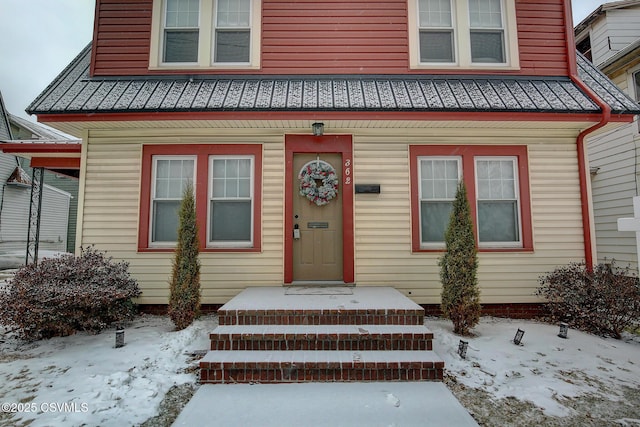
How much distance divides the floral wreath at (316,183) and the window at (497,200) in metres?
2.36

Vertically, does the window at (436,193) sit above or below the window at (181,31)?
below

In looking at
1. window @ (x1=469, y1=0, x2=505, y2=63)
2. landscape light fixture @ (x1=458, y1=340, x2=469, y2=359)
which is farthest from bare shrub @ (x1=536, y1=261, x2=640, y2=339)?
window @ (x1=469, y1=0, x2=505, y2=63)

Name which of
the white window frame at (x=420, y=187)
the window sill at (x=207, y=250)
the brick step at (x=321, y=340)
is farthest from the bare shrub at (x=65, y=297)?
the white window frame at (x=420, y=187)

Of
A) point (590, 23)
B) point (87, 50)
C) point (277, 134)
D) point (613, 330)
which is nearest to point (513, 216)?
point (613, 330)

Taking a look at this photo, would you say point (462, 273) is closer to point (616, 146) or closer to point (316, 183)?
point (316, 183)

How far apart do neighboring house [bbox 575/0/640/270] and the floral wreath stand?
250 inches

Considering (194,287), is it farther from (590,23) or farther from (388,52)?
(590,23)

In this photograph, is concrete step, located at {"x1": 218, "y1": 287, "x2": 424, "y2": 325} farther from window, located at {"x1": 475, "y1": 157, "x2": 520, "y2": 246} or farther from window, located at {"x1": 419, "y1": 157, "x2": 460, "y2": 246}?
window, located at {"x1": 475, "y1": 157, "x2": 520, "y2": 246}

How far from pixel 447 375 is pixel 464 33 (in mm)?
5295

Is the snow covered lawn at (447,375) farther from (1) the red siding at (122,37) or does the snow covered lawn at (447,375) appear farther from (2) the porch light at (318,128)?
(1) the red siding at (122,37)

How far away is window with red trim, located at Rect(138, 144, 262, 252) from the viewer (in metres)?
5.05

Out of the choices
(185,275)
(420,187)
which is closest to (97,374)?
(185,275)

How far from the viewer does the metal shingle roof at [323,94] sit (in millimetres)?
4500

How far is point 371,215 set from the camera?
5051 millimetres
